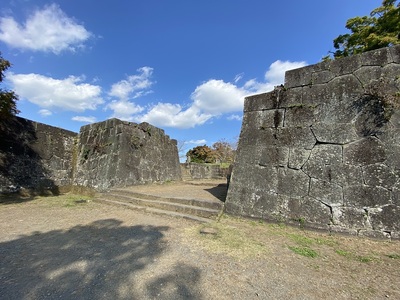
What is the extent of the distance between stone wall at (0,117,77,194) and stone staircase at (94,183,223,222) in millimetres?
2234

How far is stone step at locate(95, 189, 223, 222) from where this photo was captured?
4479 millimetres

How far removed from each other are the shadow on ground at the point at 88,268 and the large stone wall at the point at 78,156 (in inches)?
151

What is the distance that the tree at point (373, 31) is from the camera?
11.9 meters

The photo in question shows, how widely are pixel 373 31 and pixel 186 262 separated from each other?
17.5 metres

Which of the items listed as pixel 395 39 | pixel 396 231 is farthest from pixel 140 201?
pixel 395 39

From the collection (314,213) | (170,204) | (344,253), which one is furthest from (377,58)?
(170,204)

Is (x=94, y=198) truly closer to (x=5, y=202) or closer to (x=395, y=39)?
(x=5, y=202)

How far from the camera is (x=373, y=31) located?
13.2 metres

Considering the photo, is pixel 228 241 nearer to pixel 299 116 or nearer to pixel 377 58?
pixel 299 116

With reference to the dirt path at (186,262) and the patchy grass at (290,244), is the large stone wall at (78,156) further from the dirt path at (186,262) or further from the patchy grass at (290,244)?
the patchy grass at (290,244)

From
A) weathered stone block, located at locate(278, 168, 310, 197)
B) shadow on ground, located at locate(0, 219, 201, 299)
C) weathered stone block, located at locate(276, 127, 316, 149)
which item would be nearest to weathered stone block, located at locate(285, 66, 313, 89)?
Answer: weathered stone block, located at locate(276, 127, 316, 149)

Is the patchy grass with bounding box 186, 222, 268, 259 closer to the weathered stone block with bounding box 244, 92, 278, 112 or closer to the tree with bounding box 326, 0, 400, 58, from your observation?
the weathered stone block with bounding box 244, 92, 278, 112

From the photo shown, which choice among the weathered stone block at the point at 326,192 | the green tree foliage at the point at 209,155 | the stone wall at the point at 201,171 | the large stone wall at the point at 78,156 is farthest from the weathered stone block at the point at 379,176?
the green tree foliage at the point at 209,155

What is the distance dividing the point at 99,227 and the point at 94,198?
2.89 m
